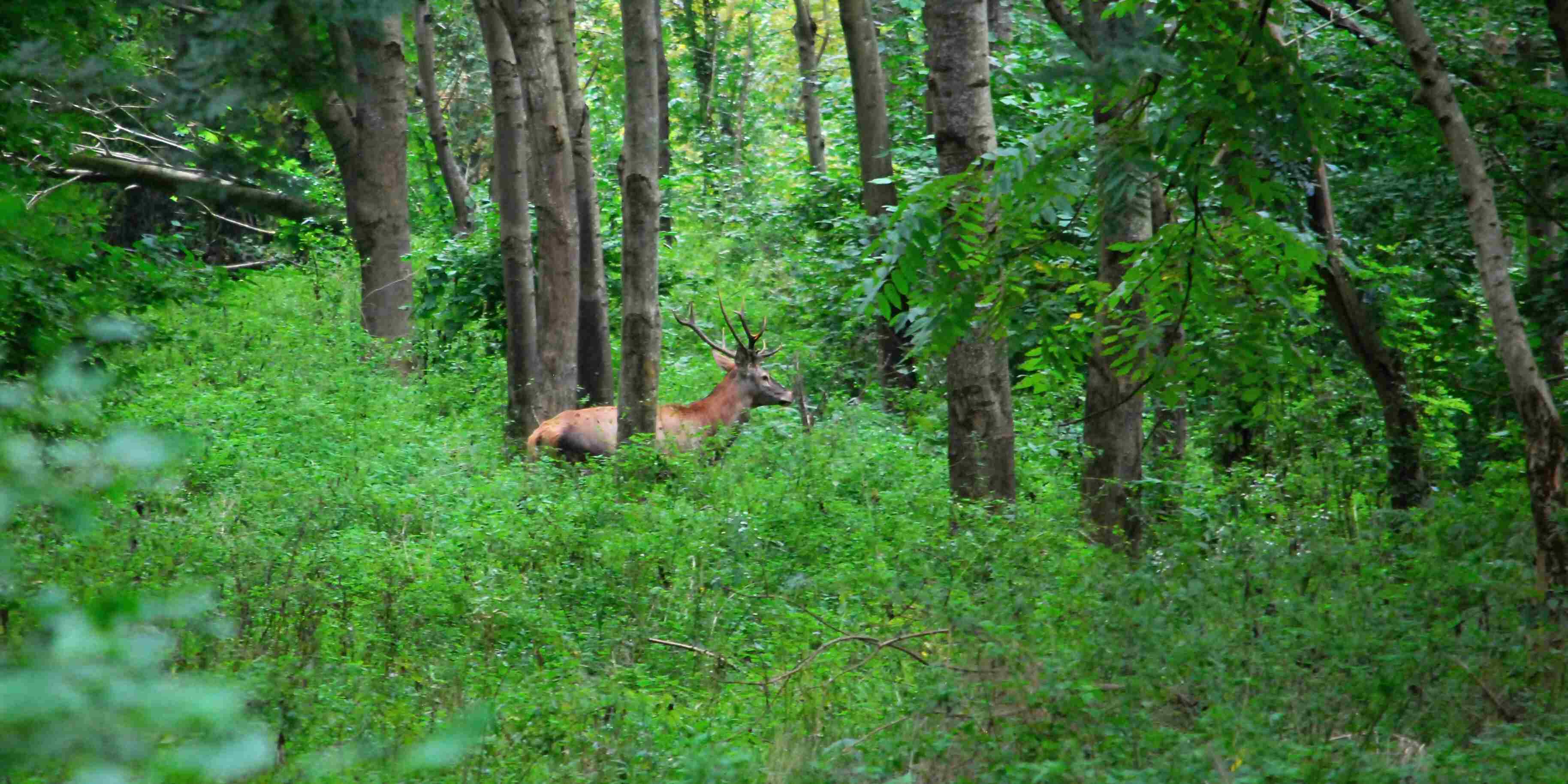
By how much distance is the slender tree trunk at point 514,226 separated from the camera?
1501 centimetres

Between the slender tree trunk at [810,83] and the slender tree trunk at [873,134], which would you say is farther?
the slender tree trunk at [810,83]

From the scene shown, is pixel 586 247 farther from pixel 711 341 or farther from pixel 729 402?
pixel 729 402

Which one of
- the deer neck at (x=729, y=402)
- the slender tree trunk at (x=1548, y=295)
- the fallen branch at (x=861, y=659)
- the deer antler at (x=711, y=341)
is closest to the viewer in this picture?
the fallen branch at (x=861, y=659)

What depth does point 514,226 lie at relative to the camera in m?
15.2

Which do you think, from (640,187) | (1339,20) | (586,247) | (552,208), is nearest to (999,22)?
(586,247)

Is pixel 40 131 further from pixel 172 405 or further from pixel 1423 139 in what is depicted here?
pixel 1423 139

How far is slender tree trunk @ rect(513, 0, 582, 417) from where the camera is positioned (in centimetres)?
1403

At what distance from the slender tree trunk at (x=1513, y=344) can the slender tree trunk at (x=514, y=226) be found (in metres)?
9.90

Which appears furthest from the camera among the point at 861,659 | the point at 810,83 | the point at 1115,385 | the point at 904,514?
the point at 810,83

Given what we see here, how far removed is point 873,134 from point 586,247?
3635 mm

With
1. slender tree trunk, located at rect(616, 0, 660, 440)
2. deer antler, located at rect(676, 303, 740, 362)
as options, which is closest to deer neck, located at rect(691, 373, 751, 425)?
deer antler, located at rect(676, 303, 740, 362)

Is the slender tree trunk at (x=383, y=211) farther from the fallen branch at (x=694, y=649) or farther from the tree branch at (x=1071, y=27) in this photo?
the fallen branch at (x=694, y=649)

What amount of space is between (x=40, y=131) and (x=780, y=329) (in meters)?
13.4

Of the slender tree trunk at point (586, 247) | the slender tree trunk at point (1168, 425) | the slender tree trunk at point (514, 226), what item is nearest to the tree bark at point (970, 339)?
the slender tree trunk at point (1168, 425)
